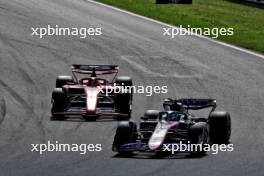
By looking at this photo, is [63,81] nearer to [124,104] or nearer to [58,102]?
[58,102]

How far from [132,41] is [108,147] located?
1372 centimetres

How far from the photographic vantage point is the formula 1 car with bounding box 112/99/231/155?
19.2 m

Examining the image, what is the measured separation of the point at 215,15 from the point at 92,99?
Answer: 53.5 feet

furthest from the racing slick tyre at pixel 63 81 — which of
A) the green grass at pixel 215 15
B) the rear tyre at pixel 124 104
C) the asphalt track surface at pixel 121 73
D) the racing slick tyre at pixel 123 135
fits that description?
the green grass at pixel 215 15

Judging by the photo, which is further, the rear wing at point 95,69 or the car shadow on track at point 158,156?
the rear wing at point 95,69

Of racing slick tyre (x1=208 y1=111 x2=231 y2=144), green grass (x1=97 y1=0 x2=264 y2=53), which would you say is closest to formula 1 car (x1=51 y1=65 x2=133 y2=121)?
racing slick tyre (x1=208 y1=111 x2=231 y2=144)

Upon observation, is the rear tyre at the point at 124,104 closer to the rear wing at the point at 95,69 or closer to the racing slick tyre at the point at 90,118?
the racing slick tyre at the point at 90,118

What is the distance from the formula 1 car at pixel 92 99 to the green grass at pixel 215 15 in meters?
9.58

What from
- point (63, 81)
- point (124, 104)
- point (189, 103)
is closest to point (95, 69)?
point (63, 81)

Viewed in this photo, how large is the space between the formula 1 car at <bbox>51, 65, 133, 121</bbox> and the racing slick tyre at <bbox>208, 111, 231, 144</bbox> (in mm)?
3147

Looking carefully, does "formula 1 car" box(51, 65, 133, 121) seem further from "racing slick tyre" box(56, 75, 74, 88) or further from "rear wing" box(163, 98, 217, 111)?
"rear wing" box(163, 98, 217, 111)

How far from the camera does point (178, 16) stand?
123ft

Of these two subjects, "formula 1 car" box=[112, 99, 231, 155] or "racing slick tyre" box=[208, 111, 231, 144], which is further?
"racing slick tyre" box=[208, 111, 231, 144]

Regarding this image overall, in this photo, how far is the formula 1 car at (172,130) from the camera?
19.2 m
